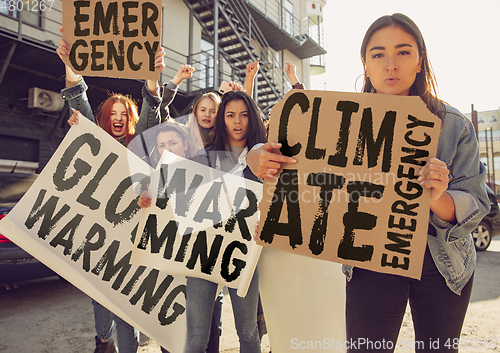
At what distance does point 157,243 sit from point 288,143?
1088 mm

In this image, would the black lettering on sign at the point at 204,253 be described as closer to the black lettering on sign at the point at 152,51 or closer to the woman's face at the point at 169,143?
the woman's face at the point at 169,143

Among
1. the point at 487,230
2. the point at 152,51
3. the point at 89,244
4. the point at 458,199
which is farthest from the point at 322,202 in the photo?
the point at 487,230

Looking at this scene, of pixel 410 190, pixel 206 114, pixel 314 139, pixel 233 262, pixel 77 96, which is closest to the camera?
pixel 410 190

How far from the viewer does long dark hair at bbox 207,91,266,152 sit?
2281mm

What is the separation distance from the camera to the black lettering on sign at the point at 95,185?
2.04 meters

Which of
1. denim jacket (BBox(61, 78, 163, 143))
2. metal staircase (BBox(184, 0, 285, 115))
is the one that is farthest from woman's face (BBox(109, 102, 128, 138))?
metal staircase (BBox(184, 0, 285, 115))

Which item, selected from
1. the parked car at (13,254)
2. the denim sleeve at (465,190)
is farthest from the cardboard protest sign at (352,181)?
the parked car at (13,254)

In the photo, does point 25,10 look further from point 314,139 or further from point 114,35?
point 314,139

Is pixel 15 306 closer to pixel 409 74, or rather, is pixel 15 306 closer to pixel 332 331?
pixel 332 331

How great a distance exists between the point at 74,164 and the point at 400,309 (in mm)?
1923

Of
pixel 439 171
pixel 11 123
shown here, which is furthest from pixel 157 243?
pixel 11 123

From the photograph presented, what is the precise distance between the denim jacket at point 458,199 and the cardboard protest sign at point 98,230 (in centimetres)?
147

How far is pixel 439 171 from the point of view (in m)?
1.11

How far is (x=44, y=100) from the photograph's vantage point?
7.96 m
